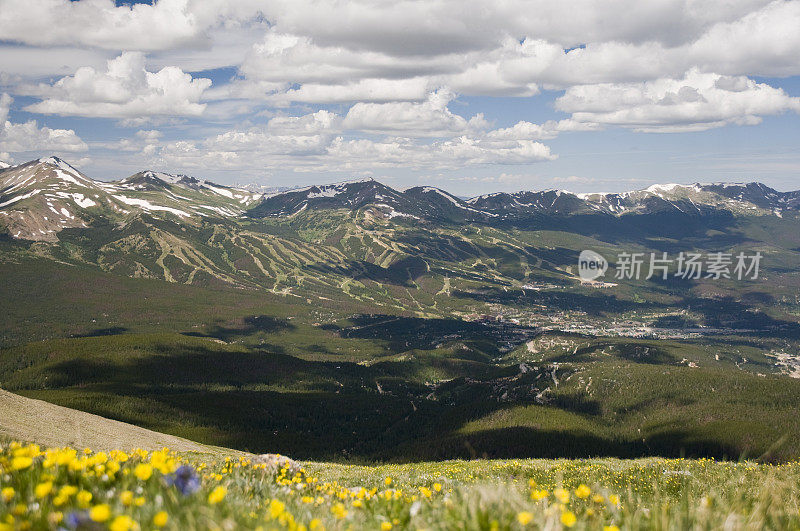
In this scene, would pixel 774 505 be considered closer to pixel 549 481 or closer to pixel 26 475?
pixel 26 475

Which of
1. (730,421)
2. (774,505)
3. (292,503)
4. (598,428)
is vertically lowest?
(598,428)

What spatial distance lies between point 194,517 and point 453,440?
183m

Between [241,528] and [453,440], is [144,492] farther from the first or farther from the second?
[453,440]

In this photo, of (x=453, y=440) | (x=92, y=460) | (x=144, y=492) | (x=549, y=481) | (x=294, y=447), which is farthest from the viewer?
(x=294, y=447)

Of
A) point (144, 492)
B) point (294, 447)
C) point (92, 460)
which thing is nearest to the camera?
point (144, 492)

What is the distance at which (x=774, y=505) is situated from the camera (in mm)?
5078

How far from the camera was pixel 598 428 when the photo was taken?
19600 cm

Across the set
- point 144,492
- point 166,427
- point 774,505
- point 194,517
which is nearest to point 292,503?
point 144,492

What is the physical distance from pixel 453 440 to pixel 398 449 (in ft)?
82.6

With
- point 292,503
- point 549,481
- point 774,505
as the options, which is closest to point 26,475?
point 292,503

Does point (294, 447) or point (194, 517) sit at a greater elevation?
point (194, 517)

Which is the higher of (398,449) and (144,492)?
(144,492)

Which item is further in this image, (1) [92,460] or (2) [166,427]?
(2) [166,427]

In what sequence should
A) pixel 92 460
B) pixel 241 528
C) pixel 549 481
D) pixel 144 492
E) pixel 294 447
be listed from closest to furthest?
pixel 241 528 → pixel 144 492 → pixel 92 460 → pixel 549 481 → pixel 294 447
